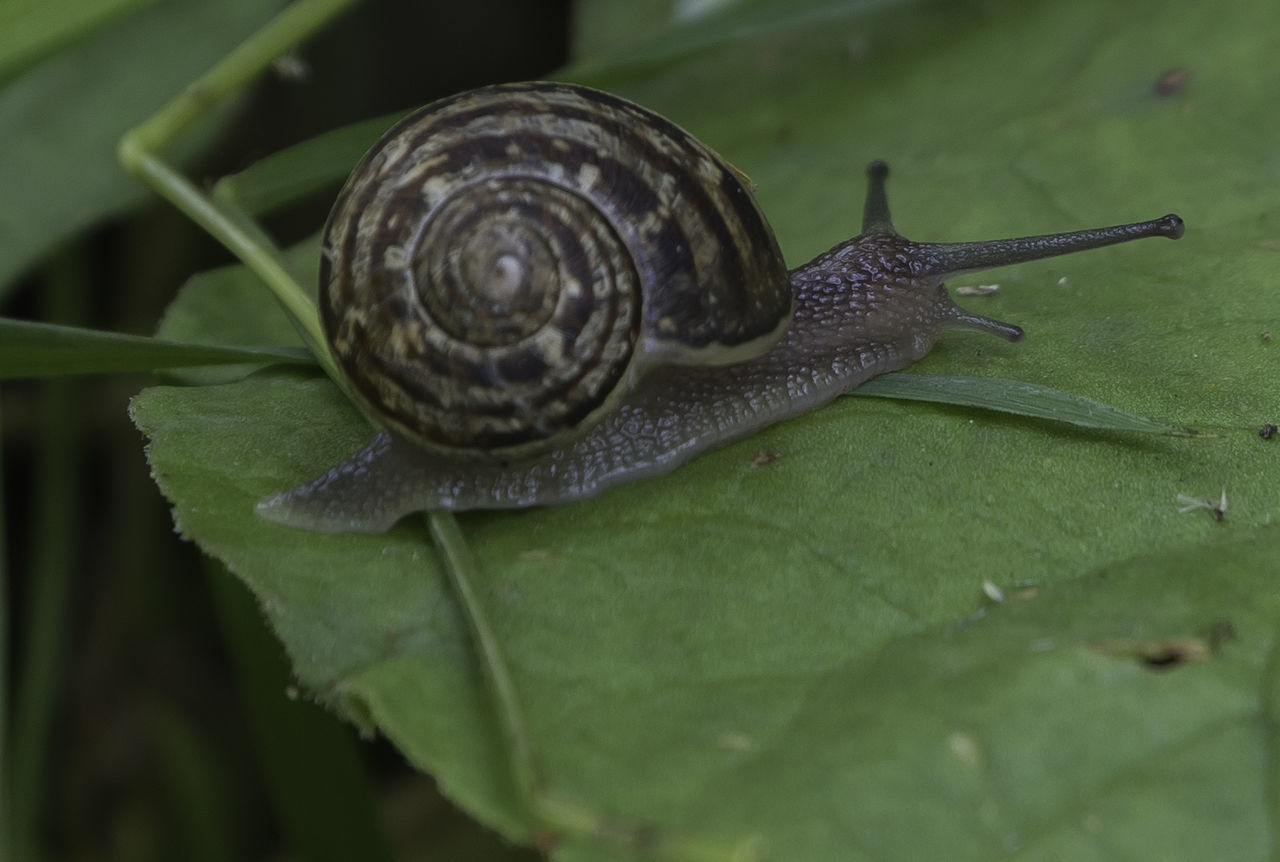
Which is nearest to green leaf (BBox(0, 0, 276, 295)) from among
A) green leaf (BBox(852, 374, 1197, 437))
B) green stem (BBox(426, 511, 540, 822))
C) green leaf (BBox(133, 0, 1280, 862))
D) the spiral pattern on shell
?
green leaf (BBox(133, 0, 1280, 862))

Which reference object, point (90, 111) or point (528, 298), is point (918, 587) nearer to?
point (528, 298)

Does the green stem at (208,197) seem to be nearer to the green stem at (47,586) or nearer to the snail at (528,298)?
the snail at (528,298)

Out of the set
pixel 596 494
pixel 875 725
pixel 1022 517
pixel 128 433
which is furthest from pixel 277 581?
Answer: pixel 128 433

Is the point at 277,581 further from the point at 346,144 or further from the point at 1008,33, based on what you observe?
the point at 1008,33

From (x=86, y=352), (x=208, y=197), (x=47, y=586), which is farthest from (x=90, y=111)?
(x=86, y=352)

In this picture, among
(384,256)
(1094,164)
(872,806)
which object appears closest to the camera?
(872,806)

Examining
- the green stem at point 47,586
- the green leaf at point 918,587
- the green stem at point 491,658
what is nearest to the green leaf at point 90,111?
the green stem at point 47,586

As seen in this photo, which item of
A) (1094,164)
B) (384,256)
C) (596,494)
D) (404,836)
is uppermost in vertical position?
(384,256)
